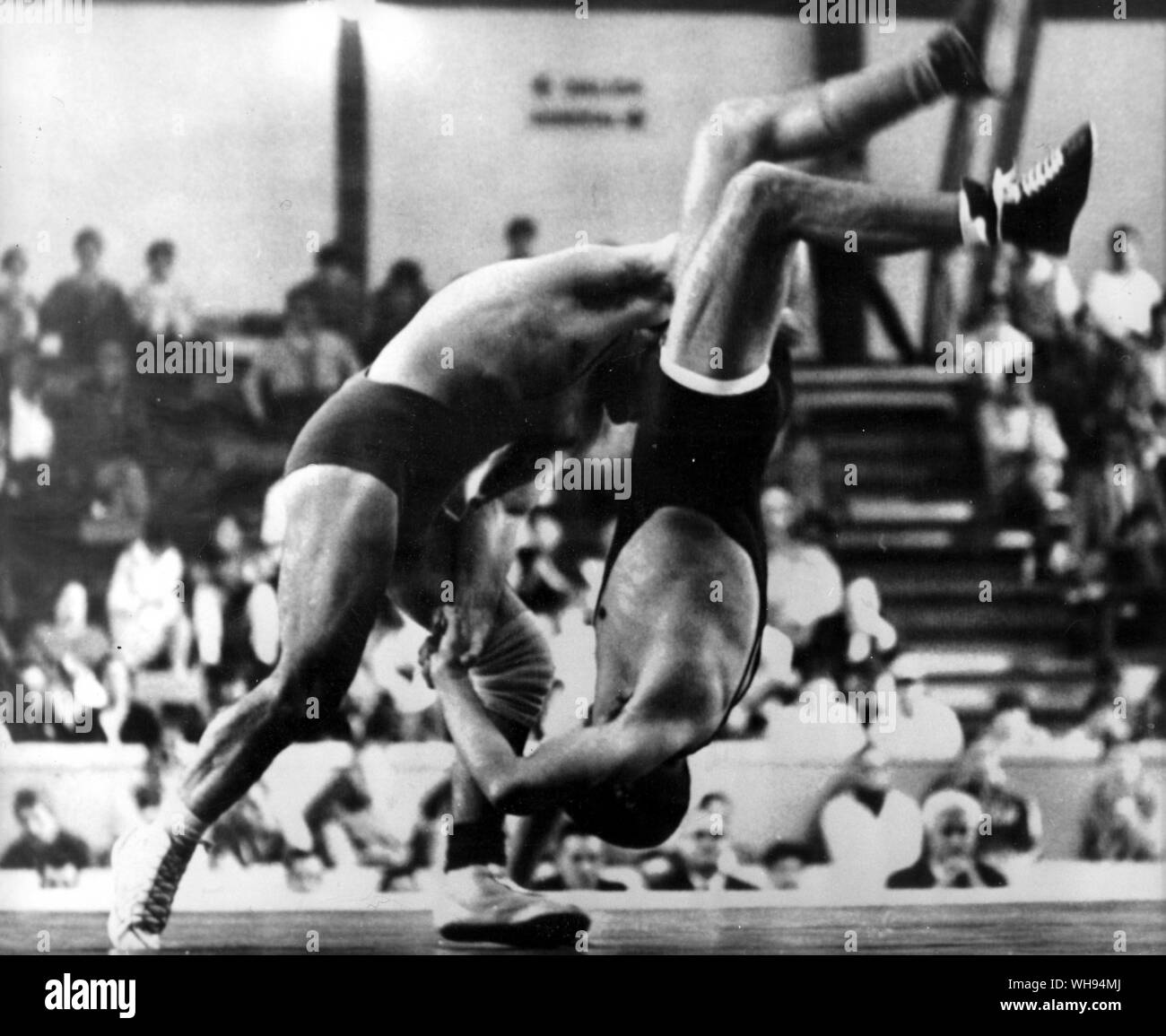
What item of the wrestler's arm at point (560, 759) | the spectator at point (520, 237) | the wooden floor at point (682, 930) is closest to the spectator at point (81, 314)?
the spectator at point (520, 237)

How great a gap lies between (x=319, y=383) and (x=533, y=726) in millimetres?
1324

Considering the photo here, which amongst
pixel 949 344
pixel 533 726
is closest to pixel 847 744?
pixel 533 726

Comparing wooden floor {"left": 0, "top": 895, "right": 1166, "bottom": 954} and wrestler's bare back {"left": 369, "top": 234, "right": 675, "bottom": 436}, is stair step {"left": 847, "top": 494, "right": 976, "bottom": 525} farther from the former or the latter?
wooden floor {"left": 0, "top": 895, "right": 1166, "bottom": 954}

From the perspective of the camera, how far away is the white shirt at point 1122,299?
5387mm

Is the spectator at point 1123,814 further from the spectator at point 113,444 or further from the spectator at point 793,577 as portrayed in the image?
the spectator at point 113,444

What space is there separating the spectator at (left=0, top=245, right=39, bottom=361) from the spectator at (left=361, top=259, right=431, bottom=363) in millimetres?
1113

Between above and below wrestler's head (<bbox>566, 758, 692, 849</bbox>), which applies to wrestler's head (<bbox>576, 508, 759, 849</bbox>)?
above

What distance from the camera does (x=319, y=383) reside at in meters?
5.30

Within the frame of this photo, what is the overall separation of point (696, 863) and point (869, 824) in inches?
22.8

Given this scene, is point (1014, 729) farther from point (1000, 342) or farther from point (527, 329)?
point (527, 329)

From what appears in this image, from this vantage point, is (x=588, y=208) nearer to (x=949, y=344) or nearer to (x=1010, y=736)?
(x=949, y=344)

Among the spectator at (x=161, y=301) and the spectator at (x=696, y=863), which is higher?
the spectator at (x=161, y=301)

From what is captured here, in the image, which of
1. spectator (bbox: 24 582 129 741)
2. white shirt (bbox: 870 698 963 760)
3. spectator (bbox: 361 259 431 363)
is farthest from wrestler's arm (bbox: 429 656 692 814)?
spectator (bbox: 361 259 431 363)

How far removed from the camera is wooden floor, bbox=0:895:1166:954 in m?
5.23
